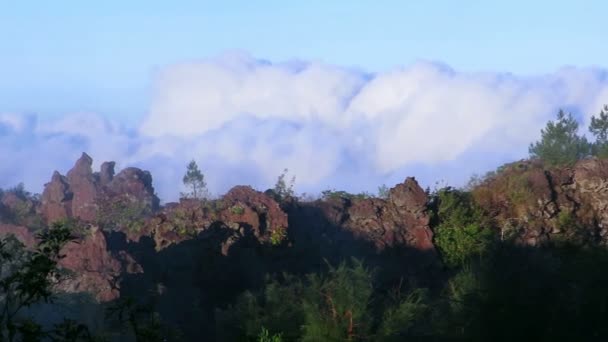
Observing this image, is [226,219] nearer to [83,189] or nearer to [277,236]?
[277,236]

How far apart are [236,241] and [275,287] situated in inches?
258

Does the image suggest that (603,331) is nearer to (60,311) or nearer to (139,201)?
(60,311)

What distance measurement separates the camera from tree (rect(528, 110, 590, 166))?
44938mm

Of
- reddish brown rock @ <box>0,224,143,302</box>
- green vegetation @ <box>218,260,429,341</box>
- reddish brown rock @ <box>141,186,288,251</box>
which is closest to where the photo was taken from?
green vegetation @ <box>218,260,429,341</box>

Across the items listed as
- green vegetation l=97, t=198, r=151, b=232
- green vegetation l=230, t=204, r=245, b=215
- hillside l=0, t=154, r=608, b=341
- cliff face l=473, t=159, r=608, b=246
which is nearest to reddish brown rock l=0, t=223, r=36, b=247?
hillside l=0, t=154, r=608, b=341

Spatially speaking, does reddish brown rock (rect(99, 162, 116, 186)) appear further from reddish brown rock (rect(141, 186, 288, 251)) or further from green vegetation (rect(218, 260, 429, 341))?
green vegetation (rect(218, 260, 429, 341))

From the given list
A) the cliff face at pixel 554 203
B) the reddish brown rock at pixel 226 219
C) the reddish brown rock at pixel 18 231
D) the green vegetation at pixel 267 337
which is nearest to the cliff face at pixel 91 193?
the reddish brown rock at pixel 18 231

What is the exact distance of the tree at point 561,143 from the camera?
44.9 metres

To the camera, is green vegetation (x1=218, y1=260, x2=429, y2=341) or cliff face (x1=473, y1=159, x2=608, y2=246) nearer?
green vegetation (x1=218, y1=260, x2=429, y2=341)

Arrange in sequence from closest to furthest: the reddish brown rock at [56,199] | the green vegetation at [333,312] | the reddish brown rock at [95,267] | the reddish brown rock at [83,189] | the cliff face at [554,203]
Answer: the green vegetation at [333,312], the reddish brown rock at [95,267], the cliff face at [554,203], the reddish brown rock at [83,189], the reddish brown rock at [56,199]

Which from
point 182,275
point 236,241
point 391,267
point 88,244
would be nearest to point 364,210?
point 391,267

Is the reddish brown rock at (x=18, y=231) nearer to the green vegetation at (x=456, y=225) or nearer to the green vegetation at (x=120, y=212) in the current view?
the green vegetation at (x=120, y=212)

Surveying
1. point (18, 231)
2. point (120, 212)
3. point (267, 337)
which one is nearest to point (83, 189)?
point (120, 212)

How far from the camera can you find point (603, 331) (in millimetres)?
19266
